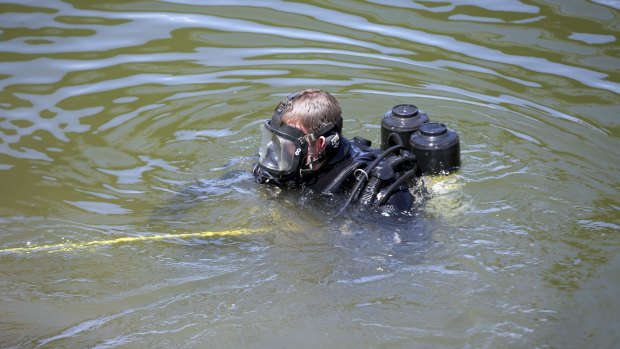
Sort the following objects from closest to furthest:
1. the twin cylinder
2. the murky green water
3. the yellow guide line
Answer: the murky green water
the yellow guide line
the twin cylinder

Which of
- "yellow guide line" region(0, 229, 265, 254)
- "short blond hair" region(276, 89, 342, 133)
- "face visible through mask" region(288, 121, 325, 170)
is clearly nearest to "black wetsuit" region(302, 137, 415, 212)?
"face visible through mask" region(288, 121, 325, 170)

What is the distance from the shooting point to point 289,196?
18.2 feet

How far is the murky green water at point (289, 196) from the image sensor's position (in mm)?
Answer: 4332

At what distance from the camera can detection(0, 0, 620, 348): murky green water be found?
4332 mm

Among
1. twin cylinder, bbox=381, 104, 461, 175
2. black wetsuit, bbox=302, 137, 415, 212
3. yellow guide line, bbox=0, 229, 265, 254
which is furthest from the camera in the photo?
twin cylinder, bbox=381, 104, 461, 175

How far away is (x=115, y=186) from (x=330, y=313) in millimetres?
2540

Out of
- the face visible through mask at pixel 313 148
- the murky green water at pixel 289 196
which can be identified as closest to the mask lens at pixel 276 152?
the face visible through mask at pixel 313 148

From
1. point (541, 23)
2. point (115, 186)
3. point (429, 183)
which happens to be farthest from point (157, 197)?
point (541, 23)

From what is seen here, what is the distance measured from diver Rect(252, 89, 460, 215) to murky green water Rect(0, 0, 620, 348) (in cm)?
18

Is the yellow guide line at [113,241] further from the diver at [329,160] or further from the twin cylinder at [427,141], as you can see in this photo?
the twin cylinder at [427,141]

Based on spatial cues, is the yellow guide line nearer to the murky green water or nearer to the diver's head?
the murky green water

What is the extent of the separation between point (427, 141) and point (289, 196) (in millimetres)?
1079

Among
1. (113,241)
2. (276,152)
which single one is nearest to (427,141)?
(276,152)

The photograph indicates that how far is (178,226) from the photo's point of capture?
17.6 feet
